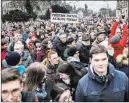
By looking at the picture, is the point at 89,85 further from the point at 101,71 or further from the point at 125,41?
the point at 125,41

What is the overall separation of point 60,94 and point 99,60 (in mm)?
556

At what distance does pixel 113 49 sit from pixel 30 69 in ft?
9.91

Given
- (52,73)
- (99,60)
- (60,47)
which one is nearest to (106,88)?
(99,60)

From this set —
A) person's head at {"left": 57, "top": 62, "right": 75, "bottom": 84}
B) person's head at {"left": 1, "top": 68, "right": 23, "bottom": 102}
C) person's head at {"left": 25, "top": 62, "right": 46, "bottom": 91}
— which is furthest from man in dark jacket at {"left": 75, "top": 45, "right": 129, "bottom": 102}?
person's head at {"left": 1, "top": 68, "right": 23, "bottom": 102}

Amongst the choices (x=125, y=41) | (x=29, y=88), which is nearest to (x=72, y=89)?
(x=29, y=88)

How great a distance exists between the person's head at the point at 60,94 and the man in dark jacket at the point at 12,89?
463 millimetres

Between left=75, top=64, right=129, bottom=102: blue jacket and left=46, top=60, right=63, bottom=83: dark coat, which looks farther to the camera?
left=46, top=60, right=63, bottom=83: dark coat

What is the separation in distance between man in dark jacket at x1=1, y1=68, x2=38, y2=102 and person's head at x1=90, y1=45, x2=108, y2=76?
2.72ft

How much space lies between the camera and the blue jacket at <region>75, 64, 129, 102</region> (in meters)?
4.24

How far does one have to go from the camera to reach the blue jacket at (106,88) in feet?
13.9

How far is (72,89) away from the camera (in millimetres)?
5082

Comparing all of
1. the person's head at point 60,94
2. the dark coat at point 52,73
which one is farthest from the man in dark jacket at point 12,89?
the dark coat at point 52,73

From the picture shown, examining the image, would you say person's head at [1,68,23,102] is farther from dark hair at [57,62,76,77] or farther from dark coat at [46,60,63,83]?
dark coat at [46,60,63,83]

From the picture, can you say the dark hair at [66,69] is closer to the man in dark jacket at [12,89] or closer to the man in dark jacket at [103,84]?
the man in dark jacket at [103,84]
